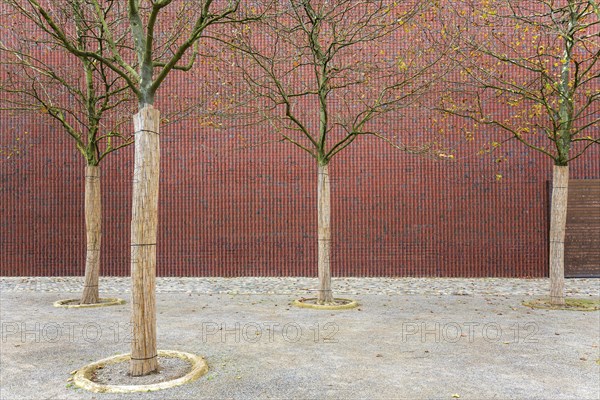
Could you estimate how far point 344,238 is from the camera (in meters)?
16.1

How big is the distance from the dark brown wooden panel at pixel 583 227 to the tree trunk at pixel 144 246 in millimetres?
14140

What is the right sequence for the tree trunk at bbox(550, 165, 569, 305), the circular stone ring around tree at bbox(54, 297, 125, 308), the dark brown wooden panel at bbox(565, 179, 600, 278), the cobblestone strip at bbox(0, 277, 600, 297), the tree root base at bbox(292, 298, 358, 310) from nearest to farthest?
the tree root base at bbox(292, 298, 358, 310)
the circular stone ring around tree at bbox(54, 297, 125, 308)
the tree trunk at bbox(550, 165, 569, 305)
the cobblestone strip at bbox(0, 277, 600, 297)
the dark brown wooden panel at bbox(565, 179, 600, 278)

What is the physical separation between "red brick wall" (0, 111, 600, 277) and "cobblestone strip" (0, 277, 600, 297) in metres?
0.66

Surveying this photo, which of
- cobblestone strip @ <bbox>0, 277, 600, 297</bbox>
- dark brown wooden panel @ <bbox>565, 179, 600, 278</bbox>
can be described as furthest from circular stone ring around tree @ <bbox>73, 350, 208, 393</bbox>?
dark brown wooden panel @ <bbox>565, 179, 600, 278</bbox>

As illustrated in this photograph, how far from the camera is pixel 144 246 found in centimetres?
595

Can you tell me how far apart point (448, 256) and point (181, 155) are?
8.85 m

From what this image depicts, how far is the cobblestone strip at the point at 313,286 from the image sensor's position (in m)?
13.2

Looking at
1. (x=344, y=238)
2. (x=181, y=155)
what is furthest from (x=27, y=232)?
(x=344, y=238)

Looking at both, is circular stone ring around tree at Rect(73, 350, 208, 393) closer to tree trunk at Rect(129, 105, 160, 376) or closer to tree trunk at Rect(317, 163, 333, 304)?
tree trunk at Rect(129, 105, 160, 376)

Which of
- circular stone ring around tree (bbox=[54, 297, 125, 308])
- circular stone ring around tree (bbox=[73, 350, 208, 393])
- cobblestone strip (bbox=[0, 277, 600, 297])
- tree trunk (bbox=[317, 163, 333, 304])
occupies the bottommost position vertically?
cobblestone strip (bbox=[0, 277, 600, 297])

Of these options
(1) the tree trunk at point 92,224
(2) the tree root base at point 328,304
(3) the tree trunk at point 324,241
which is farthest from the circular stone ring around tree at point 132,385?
(1) the tree trunk at point 92,224

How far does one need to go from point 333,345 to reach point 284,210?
9.22 metres

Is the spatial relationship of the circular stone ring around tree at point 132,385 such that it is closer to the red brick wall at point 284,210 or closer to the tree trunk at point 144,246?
the tree trunk at point 144,246

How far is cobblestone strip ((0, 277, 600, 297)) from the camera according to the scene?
1320 centimetres
